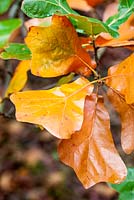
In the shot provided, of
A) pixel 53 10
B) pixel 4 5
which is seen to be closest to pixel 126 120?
pixel 53 10

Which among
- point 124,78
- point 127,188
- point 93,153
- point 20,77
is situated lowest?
point 127,188

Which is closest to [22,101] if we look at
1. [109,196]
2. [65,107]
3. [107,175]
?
[65,107]

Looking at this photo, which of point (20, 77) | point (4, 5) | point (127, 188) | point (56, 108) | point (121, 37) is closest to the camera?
point (56, 108)

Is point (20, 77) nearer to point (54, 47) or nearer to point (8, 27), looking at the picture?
point (8, 27)

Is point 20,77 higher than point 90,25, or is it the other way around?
point 90,25

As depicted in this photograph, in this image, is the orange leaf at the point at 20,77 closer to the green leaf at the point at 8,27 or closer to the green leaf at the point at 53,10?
the green leaf at the point at 8,27

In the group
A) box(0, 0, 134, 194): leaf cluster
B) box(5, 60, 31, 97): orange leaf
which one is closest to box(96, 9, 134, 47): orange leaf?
box(0, 0, 134, 194): leaf cluster

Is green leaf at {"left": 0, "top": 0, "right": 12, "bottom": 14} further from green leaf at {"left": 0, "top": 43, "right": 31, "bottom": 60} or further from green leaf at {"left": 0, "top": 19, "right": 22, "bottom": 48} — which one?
green leaf at {"left": 0, "top": 43, "right": 31, "bottom": 60}
